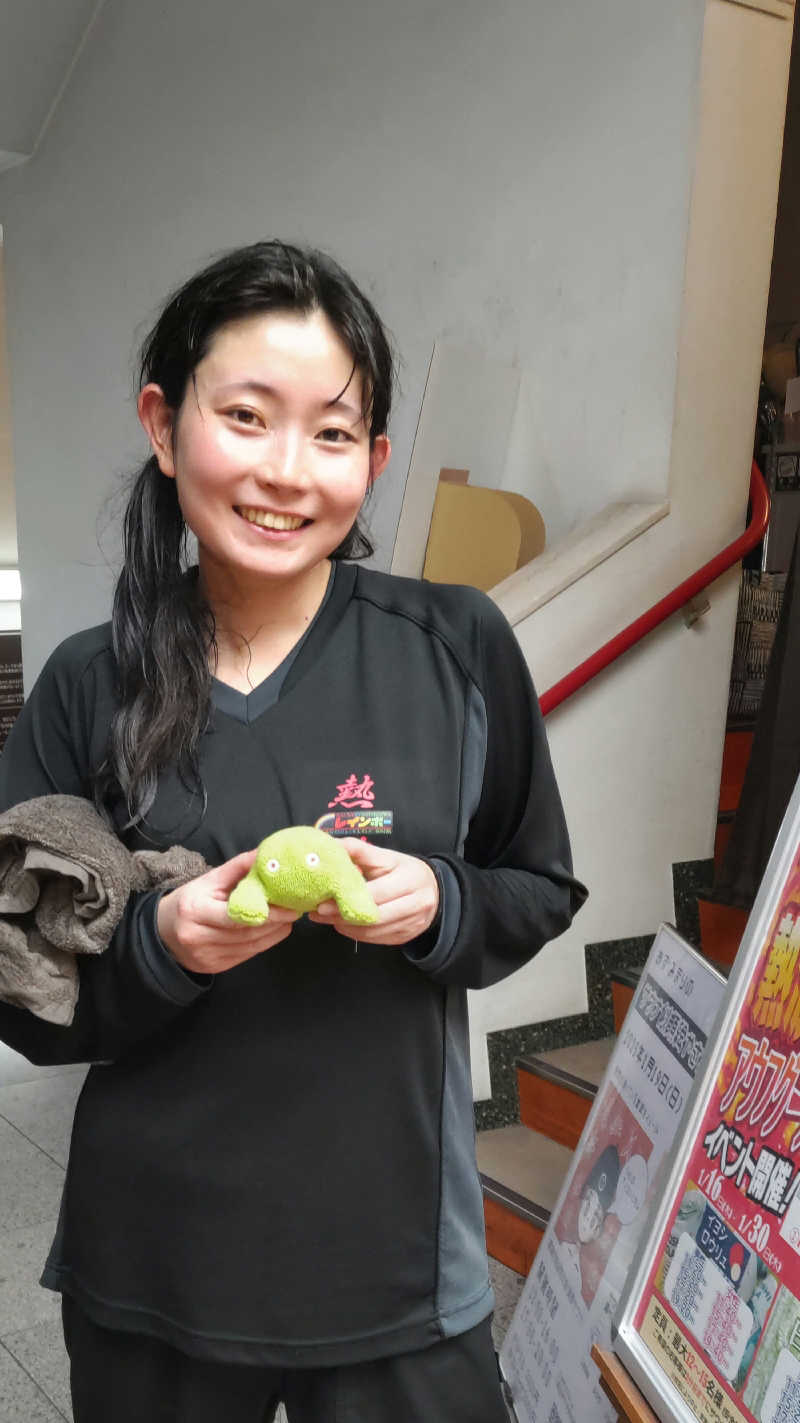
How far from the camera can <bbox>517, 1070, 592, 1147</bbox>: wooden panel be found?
2646 mm

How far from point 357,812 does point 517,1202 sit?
174 cm

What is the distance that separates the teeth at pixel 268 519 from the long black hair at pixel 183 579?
114mm

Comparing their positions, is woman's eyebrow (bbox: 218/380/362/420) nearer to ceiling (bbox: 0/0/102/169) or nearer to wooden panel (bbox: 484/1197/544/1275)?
wooden panel (bbox: 484/1197/544/1275)

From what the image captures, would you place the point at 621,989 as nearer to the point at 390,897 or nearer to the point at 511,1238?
the point at 511,1238

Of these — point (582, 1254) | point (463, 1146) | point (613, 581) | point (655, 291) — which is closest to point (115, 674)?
point (463, 1146)

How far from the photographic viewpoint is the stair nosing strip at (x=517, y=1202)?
2.42 metres

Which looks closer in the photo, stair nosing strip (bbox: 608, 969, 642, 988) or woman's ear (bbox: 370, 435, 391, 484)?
woman's ear (bbox: 370, 435, 391, 484)

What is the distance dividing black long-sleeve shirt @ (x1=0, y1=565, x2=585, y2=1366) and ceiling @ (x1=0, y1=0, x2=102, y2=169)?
4.73 metres

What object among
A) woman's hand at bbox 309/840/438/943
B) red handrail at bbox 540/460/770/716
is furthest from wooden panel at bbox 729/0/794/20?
woman's hand at bbox 309/840/438/943

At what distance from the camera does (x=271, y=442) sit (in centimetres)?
98

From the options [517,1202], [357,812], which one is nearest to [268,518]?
[357,812]

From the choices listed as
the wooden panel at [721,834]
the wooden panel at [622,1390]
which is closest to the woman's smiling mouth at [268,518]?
the wooden panel at [622,1390]

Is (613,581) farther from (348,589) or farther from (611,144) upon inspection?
(348,589)

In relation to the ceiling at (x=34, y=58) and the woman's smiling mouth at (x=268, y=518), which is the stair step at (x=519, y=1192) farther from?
the ceiling at (x=34, y=58)
